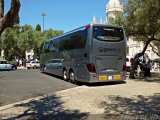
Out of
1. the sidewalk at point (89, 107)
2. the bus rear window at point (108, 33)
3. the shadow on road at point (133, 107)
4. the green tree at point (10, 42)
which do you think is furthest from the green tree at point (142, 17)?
the green tree at point (10, 42)

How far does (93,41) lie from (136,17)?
11.0 ft

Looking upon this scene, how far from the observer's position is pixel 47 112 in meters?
9.72

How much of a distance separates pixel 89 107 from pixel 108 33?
7.22 meters

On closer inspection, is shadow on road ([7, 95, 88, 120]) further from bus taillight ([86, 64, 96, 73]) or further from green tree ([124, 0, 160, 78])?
green tree ([124, 0, 160, 78])

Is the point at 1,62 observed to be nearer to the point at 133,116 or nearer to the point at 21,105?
the point at 21,105

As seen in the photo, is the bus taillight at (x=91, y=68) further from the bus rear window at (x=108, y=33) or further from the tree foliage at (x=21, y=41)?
the tree foliage at (x=21, y=41)

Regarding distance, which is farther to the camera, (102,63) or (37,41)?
(37,41)

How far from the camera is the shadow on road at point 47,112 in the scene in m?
9.02

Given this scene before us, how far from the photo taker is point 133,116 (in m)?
8.92

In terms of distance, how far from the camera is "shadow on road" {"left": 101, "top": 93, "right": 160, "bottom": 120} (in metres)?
8.95

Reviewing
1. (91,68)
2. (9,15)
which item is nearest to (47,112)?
(9,15)

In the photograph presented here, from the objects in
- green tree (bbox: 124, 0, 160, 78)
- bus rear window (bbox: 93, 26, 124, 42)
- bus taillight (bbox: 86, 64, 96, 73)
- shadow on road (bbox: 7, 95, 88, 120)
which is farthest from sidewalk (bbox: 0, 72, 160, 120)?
green tree (bbox: 124, 0, 160, 78)

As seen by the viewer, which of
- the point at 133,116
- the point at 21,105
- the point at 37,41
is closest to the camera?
the point at 133,116

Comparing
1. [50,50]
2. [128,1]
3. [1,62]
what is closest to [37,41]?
[1,62]
